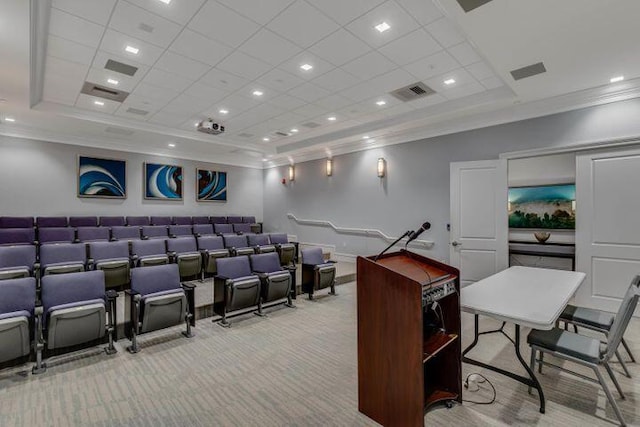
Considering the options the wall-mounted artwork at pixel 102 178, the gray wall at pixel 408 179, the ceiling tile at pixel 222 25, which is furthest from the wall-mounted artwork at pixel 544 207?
the wall-mounted artwork at pixel 102 178

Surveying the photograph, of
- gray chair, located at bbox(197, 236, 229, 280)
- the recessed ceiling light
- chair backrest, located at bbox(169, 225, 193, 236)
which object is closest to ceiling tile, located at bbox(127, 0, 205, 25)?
the recessed ceiling light

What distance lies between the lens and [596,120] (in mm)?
4703

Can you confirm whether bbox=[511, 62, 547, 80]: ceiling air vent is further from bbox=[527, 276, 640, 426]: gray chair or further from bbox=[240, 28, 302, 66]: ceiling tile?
bbox=[240, 28, 302, 66]: ceiling tile

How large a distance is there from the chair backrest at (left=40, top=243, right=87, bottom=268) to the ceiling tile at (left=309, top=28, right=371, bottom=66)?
447 cm

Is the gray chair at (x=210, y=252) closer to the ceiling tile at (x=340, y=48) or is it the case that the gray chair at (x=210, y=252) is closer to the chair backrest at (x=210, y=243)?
the chair backrest at (x=210, y=243)

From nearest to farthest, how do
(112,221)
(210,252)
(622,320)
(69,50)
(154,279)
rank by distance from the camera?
(622,320), (154,279), (69,50), (210,252), (112,221)

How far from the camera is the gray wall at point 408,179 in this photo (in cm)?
484

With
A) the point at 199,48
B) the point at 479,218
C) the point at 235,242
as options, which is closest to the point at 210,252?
the point at 235,242

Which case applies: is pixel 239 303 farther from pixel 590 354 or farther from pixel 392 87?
pixel 392 87

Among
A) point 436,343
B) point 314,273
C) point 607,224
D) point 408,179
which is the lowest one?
point 314,273

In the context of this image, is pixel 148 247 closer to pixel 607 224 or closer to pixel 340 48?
pixel 340 48

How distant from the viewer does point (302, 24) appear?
11.2 feet

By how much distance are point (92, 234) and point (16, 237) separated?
1164 mm

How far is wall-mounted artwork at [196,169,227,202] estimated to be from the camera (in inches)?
393
